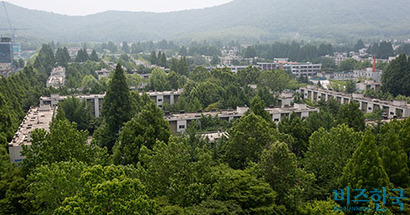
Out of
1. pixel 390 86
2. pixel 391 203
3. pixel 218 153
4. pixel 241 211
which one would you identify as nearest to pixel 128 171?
pixel 241 211

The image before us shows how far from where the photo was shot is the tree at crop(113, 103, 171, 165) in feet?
64.0

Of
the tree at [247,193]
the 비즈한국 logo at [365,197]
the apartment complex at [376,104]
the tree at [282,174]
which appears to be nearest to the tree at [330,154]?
the 비즈한국 logo at [365,197]

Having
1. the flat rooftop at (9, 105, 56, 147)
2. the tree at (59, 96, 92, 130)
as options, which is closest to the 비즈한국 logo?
the flat rooftop at (9, 105, 56, 147)

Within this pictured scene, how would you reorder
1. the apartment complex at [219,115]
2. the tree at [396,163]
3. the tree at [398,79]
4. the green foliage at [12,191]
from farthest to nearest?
1. the tree at [398,79]
2. the apartment complex at [219,115]
3. the tree at [396,163]
4. the green foliage at [12,191]

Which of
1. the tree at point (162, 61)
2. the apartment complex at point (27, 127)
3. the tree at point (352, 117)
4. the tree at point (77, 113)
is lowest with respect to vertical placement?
the tree at point (77, 113)

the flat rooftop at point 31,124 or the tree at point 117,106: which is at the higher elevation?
the tree at point 117,106

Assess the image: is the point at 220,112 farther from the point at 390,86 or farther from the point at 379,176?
the point at 390,86

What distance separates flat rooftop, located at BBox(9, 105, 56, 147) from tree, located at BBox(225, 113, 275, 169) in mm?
10979

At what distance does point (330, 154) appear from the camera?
18.5 m

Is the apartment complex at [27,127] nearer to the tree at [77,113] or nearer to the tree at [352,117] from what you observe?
the tree at [77,113]

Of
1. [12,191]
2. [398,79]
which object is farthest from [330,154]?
[398,79]

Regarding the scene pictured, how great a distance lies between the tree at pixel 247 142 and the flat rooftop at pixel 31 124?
1098cm

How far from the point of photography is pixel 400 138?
1989cm

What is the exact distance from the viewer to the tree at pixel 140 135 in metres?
19.5
